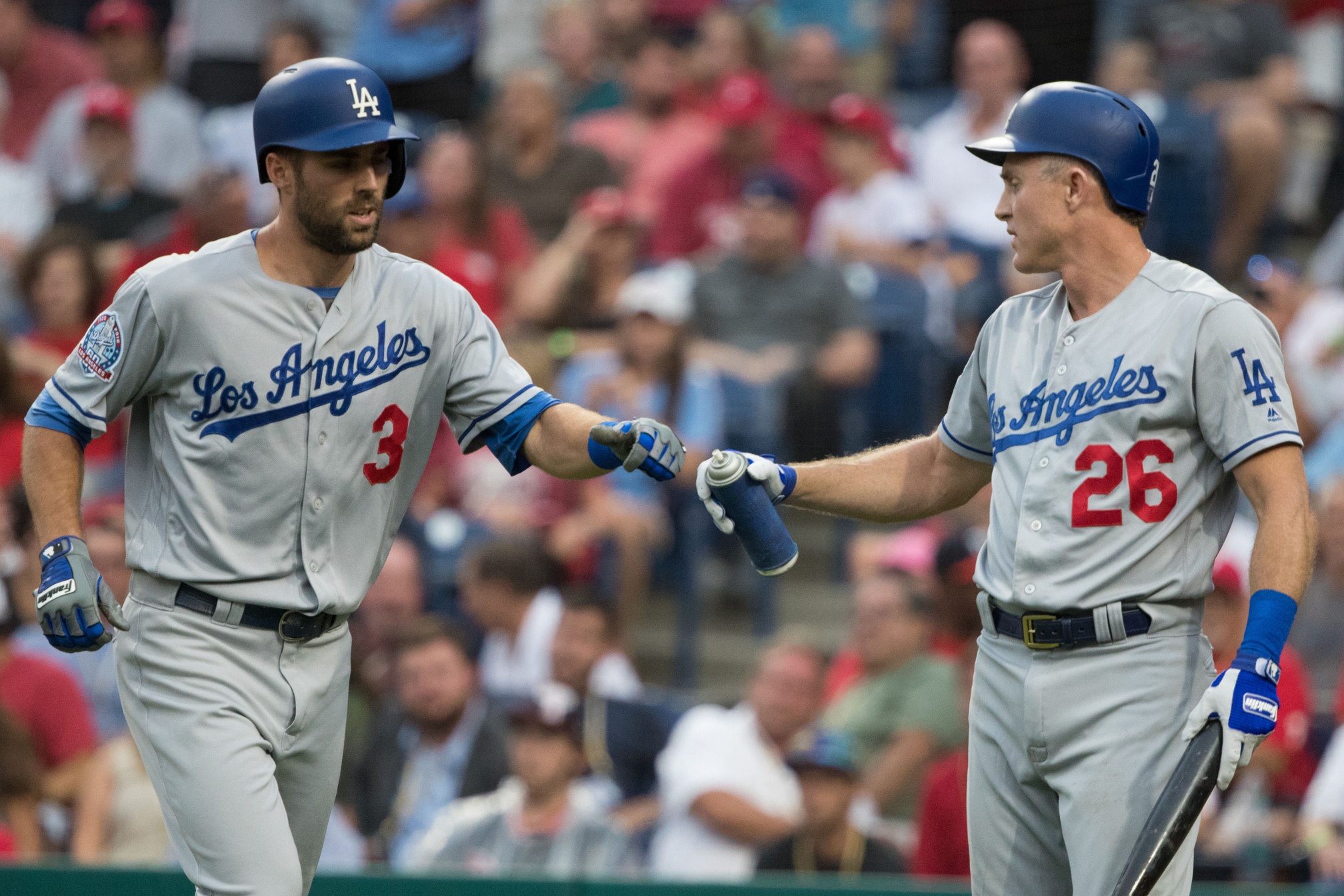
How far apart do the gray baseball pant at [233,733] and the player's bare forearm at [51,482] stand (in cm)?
22

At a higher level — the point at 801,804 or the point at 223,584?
the point at 223,584

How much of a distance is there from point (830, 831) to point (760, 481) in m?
2.57

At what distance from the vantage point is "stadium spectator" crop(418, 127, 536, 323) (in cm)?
895

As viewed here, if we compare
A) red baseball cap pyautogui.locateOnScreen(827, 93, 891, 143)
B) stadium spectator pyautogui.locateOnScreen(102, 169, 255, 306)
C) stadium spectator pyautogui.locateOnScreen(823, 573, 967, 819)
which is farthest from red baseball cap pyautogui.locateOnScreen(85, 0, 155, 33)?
stadium spectator pyautogui.locateOnScreen(823, 573, 967, 819)

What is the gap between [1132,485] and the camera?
3453 mm

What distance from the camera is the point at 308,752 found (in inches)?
150

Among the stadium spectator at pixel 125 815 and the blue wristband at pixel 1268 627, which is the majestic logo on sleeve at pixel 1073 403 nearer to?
the blue wristband at pixel 1268 627

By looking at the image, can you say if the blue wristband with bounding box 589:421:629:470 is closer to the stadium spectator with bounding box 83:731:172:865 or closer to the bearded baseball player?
the bearded baseball player

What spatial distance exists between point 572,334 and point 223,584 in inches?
194

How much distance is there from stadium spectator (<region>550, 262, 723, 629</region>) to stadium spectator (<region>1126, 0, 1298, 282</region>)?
2961 mm

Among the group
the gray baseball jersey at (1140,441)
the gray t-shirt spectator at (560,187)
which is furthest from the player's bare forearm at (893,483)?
the gray t-shirt spectator at (560,187)

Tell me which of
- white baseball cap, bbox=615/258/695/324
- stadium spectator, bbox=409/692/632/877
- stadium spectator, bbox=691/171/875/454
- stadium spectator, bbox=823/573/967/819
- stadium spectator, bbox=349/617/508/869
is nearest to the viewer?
stadium spectator, bbox=409/692/632/877

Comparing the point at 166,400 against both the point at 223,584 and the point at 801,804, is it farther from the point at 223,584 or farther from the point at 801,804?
the point at 801,804

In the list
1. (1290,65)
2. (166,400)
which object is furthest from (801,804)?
(1290,65)
